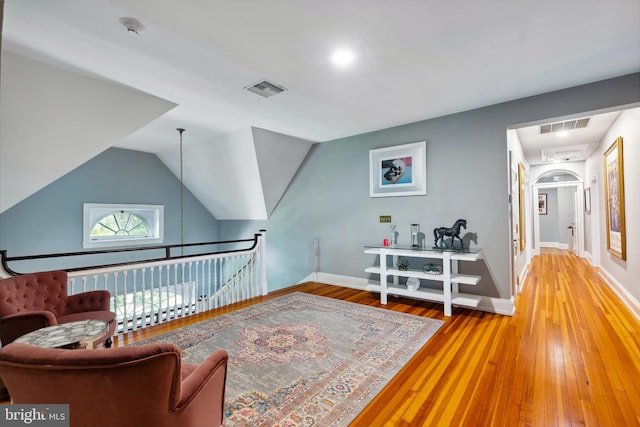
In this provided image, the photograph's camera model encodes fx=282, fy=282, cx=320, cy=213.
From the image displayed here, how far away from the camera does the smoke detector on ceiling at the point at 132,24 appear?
2014mm

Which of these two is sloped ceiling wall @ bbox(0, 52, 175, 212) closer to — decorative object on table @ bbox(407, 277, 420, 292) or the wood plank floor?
the wood plank floor

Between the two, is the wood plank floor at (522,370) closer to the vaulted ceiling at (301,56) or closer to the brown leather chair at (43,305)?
the brown leather chair at (43,305)

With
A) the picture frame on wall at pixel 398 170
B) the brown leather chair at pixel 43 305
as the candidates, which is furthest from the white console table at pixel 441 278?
the brown leather chair at pixel 43 305

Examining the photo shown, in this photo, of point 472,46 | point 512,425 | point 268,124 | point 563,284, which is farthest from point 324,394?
point 563,284

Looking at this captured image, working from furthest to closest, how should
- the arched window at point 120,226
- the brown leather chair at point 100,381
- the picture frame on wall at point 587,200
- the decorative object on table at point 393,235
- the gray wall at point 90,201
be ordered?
the picture frame on wall at point 587,200 < the arched window at point 120,226 < the gray wall at point 90,201 < the decorative object on table at point 393,235 < the brown leather chair at point 100,381

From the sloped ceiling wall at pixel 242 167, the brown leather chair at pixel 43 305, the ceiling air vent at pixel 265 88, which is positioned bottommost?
the brown leather chair at pixel 43 305

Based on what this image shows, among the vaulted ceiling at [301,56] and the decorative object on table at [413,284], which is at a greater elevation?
the vaulted ceiling at [301,56]

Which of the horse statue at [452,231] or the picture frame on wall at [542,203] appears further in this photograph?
the picture frame on wall at [542,203]

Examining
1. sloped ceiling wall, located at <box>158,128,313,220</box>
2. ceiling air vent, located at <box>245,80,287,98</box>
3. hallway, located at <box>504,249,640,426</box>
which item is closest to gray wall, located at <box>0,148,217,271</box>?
sloped ceiling wall, located at <box>158,128,313,220</box>

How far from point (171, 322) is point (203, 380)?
2.48m

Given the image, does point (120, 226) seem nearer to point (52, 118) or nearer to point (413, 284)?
point (52, 118)

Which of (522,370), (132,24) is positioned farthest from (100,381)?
(522,370)

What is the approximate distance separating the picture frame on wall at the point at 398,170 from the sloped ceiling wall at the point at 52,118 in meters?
3.12

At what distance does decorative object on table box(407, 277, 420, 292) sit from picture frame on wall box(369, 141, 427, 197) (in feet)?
4.22
